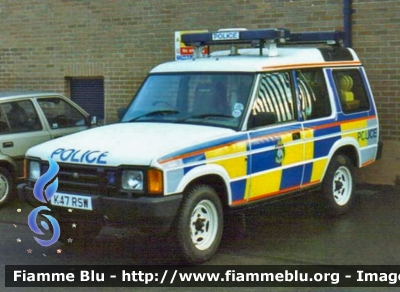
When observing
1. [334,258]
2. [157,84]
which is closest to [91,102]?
[157,84]

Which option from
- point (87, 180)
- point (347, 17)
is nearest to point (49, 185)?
point (87, 180)

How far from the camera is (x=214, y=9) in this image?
12.5 meters

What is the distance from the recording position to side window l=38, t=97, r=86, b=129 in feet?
34.7

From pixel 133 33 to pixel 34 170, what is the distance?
253 inches

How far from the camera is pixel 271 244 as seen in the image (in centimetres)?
788

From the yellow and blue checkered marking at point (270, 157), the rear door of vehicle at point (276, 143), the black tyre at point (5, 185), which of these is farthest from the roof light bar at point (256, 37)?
the black tyre at point (5, 185)

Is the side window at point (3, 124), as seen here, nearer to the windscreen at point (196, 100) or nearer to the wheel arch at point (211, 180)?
the windscreen at point (196, 100)

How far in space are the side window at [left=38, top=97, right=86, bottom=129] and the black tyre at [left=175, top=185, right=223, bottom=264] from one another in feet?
13.4

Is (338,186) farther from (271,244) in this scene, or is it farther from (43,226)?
(43,226)

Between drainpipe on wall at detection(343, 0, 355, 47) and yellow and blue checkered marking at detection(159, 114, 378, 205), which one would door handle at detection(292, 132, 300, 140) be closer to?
yellow and blue checkered marking at detection(159, 114, 378, 205)

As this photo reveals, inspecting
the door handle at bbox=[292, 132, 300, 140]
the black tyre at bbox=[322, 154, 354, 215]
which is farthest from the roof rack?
the black tyre at bbox=[322, 154, 354, 215]

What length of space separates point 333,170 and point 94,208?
3211 millimetres

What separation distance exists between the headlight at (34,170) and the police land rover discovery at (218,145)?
0.02 m

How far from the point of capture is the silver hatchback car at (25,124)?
10.0 m
